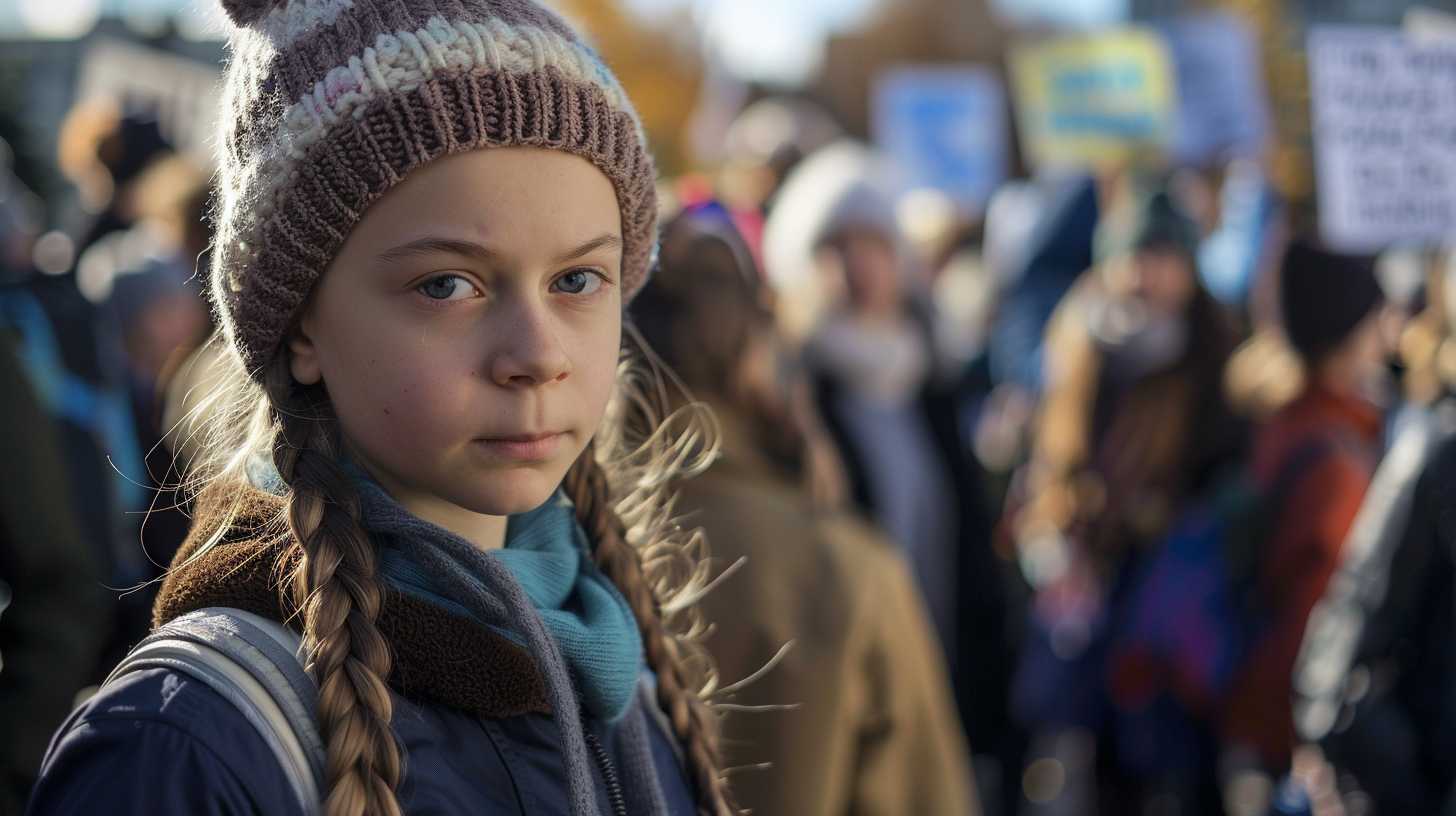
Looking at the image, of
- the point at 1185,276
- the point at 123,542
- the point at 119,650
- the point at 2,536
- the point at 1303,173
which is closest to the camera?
the point at 2,536

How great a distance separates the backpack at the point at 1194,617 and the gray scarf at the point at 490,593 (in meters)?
3.41

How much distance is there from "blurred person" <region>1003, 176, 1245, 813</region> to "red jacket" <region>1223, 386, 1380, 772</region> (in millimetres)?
711

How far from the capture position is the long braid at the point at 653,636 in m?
1.96

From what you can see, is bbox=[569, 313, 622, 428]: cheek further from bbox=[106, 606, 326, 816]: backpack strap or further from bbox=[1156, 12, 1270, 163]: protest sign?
bbox=[1156, 12, 1270, 163]: protest sign

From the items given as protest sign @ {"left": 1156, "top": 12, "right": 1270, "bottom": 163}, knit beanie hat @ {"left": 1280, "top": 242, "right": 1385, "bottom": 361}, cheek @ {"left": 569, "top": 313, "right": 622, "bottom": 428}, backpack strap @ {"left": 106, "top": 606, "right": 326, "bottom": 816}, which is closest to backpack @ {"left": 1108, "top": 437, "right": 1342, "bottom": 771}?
knit beanie hat @ {"left": 1280, "top": 242, "right": 1385, "bottom": 361}

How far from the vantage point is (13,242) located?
4.72 meters

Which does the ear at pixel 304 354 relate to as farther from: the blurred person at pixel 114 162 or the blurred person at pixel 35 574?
the blurred person at pixel 114 162

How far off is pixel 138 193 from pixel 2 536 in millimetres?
2950

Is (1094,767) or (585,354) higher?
(585,354)

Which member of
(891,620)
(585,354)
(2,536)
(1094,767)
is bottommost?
(1094,767)

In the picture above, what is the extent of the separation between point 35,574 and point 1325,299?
3589 millimetres

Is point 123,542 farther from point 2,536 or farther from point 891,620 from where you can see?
point 891,620

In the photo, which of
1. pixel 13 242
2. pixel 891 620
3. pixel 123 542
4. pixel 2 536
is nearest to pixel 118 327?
pixel 13 242

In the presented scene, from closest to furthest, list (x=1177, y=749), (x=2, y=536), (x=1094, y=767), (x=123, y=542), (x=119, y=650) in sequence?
(x=2, y=536) → (x=119, y=650) → (x=123, y=542) → (x=1177, y=749) → (x=1094, y=767)
